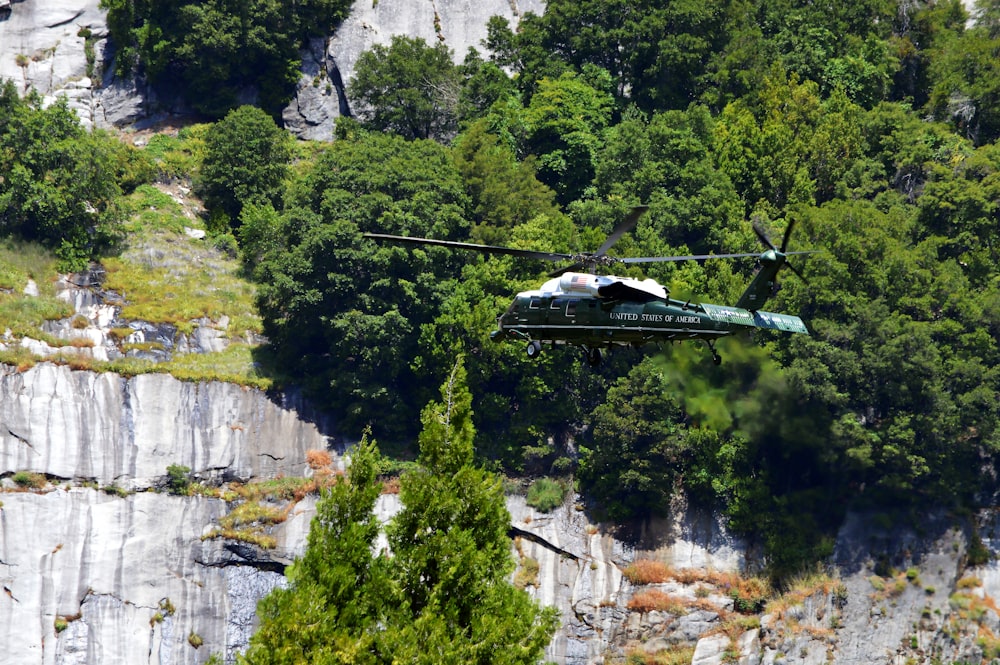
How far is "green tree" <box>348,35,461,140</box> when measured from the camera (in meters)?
89.1

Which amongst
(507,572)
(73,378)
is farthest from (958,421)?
(73,378)

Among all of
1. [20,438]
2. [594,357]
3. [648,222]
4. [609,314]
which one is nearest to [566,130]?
[648,222]

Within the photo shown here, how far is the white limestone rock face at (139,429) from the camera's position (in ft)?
229

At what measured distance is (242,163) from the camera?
84312mm

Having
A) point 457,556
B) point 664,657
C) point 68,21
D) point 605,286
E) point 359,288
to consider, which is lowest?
point 664,657

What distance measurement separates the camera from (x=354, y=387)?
73875 mm

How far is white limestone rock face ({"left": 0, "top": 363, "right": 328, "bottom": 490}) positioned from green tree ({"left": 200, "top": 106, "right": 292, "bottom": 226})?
13.8m

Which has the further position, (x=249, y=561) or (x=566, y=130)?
(x=566, y=130)

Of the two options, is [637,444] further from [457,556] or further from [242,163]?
[457,556]

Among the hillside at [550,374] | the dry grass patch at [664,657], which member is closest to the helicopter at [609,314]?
the hillside at [550,374]

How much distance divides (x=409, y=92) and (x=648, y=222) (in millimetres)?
18122

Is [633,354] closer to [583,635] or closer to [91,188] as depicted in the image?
[583,635]

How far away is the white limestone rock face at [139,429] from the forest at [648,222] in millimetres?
2894

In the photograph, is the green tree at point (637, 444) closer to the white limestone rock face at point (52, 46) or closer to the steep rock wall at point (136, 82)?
the steep rock wall at point (136, 82)
